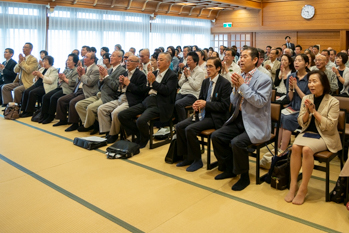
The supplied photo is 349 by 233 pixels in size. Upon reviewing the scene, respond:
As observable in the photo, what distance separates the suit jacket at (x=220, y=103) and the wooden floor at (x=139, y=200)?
0.62 metres

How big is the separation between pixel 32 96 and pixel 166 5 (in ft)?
24.8

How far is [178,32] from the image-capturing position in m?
13.9

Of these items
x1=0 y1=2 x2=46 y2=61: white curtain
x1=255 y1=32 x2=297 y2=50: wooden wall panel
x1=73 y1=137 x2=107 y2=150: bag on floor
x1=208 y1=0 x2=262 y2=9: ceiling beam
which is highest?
x1=208 y1=0 x2=262 y2=9: ceiling beam

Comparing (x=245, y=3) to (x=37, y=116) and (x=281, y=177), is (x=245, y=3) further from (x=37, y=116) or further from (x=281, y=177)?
(x=281, y=177)

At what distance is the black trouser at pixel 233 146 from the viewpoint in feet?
10.9

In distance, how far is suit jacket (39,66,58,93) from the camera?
6.62 meters

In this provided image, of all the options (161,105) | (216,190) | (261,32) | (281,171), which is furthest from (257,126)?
(261,32)

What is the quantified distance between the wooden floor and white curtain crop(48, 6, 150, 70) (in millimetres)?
6473

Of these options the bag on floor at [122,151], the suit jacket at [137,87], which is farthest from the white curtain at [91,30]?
the bag on floor at [122,151]

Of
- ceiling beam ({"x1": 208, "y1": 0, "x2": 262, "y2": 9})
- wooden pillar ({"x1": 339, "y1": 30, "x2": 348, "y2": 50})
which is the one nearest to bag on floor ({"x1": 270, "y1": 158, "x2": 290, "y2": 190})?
ceiling beam ({"x1": 208, "y1": 0, "x2": 262, "y2": 9})

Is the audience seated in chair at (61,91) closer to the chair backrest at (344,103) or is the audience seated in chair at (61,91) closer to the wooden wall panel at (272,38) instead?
the chair backrest at (344,103)

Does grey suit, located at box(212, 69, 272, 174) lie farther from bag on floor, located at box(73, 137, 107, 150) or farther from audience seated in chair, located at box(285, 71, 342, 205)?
bag on floor, located at box(73, 137, 107, 150)

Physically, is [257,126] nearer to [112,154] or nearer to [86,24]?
[112,154]

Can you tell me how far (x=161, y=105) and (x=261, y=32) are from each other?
10643mm
